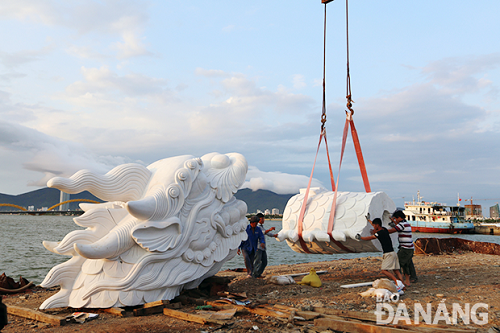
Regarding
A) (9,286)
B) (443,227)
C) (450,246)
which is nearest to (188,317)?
(9,286)

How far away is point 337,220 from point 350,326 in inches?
127

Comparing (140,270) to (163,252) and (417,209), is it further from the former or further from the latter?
(417,209)

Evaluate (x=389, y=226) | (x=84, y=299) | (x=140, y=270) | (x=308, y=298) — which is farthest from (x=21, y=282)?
(x=389, y=226)

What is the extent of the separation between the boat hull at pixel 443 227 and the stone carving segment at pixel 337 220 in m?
37.1

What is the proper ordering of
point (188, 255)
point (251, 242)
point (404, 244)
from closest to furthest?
point (188, 255) → point (404, 244) → point (251, 242)

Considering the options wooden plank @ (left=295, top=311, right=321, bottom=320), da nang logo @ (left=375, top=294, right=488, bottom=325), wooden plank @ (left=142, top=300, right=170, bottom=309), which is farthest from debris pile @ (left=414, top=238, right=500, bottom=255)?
wooden plank @ (left=142, top=300, right=170, bottom=309)

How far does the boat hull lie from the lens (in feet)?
131

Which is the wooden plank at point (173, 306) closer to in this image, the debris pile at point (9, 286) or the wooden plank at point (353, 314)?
the wooden plank at point (353, 314)

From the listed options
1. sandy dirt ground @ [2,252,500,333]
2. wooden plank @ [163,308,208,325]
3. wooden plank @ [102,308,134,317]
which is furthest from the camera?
wooden plank @ [102,308,134,317]

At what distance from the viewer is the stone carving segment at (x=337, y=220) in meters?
7.13

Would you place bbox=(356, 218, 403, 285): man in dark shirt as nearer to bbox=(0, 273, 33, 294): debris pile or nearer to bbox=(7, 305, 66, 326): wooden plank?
bbox=(7, 305, 66, 326): wooden plank

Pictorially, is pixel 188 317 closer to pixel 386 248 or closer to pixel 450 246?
pixel 386 248

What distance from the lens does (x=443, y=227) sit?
40344 millimetres

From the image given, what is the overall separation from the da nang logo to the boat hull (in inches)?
1530
